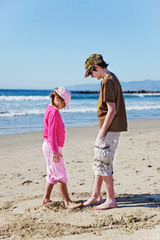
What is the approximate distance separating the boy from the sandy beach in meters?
0.44

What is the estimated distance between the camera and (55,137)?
3.80 metres

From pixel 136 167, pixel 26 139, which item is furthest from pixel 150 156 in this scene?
pixel 26 139

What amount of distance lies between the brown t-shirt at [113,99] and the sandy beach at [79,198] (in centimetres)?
102

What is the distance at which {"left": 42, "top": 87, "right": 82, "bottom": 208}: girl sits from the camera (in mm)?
3805

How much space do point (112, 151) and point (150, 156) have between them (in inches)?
132

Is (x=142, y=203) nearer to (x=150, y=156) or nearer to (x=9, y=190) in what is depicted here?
(x=9, y=190)

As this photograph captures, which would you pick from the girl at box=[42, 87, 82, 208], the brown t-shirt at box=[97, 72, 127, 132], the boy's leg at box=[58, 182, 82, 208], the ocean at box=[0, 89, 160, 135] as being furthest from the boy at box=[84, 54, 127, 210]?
the ocean at box=[0, 89, 160, 135]

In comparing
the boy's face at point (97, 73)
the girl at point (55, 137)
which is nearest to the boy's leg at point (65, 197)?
the girl at point (55, 137)

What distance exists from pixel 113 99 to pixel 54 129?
2.54 feet

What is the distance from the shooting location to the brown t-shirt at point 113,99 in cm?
367

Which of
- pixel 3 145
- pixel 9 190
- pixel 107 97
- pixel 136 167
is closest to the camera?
pixel 107 97

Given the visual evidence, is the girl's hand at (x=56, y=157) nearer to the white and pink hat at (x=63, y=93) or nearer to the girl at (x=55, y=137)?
the girl at (x=55, y=137)

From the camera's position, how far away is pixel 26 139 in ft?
32.7

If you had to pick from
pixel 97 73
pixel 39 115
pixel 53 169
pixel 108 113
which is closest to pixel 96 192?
pixel 53 169
